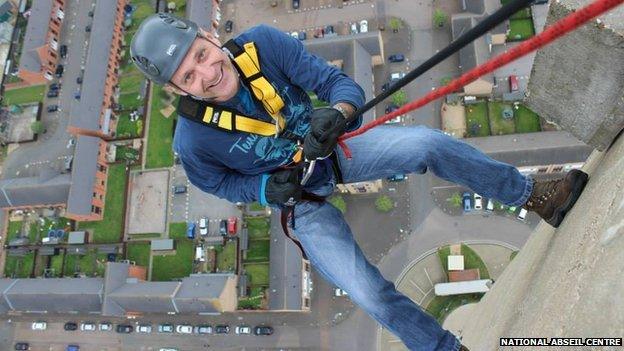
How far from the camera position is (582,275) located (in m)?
3.61

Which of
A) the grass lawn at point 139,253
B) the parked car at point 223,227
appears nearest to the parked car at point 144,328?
the grass lawn at point 139,253

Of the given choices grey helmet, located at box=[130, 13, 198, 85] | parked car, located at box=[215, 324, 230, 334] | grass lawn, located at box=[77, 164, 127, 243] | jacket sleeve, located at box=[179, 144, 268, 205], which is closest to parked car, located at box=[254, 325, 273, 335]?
parked car, located at box=[215, 324, 230, 334]

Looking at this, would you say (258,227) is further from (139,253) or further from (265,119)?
(265,119)

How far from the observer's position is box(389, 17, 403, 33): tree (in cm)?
2747

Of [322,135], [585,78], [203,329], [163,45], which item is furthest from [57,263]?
[585,78]

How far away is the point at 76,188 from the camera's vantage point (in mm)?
28031

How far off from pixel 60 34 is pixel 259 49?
33.3 meters

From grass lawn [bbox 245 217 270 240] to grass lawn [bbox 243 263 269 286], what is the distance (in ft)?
4.77

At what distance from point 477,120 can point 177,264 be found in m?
17.6

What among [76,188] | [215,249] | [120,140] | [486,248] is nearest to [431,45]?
[486,248]

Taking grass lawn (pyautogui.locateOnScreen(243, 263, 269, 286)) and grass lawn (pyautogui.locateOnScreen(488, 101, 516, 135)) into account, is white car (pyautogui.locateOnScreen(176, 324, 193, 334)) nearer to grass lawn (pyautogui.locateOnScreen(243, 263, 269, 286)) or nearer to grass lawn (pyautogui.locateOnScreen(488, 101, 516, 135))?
grass lawn (pyautogui.locateOnScreen(243, 263, 269, 286))

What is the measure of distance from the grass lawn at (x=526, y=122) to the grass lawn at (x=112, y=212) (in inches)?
869

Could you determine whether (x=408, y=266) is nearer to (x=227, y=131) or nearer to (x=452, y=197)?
(x=452, y=197)

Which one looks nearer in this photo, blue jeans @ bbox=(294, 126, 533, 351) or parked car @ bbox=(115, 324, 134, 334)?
blue jeans @ bbox=(294, 126, 533, 351)
